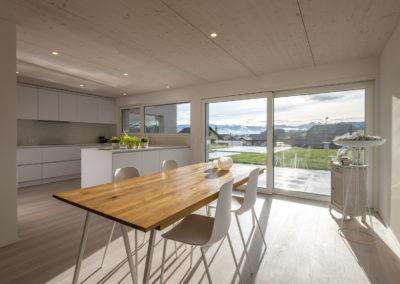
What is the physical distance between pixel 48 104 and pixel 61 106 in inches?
11.3

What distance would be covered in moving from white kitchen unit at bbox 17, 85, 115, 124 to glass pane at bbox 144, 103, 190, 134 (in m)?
1.41

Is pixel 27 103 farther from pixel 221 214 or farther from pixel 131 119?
pixel 221 214

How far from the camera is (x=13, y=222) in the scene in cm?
229

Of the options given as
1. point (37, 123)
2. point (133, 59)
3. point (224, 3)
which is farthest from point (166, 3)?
point (37, 123)

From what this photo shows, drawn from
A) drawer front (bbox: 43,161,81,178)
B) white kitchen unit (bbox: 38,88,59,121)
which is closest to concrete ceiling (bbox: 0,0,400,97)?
white kitchen unit (bbox: 38,88,59,121)

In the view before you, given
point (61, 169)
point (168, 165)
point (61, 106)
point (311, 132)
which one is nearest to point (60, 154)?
Result: point (61, 169)

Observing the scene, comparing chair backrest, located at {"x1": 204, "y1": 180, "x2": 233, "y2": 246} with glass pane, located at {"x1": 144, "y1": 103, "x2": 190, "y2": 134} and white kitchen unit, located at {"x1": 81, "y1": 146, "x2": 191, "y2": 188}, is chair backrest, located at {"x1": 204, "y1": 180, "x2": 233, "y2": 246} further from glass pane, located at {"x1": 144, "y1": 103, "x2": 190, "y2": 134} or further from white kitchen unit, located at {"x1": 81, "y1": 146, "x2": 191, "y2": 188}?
glass pane, located at {"x1": 144, "y1": 103, "x2": 190, "y2": 134}

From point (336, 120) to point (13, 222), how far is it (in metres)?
4.69

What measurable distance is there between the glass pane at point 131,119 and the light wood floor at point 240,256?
3678 mm

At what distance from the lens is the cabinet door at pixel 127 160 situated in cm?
358

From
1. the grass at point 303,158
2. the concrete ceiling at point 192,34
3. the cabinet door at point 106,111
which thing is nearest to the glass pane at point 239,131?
the grass at point 303,158

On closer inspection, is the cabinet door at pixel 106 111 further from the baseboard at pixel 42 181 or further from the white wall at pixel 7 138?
the white wall at pixel 7 138

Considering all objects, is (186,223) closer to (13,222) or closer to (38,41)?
(13,222)

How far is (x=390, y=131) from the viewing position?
261 cm
